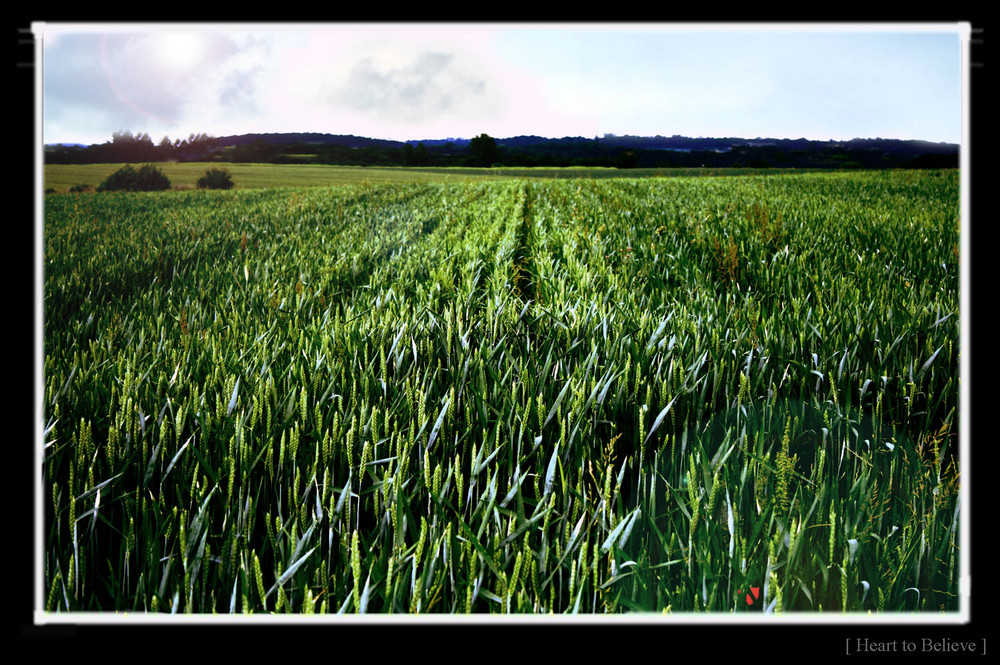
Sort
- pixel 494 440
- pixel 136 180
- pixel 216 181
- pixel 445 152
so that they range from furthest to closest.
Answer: pixel 216 181 < pixel 136 180 < pixel 445 152 < pixel 494 440

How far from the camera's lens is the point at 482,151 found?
2438mm

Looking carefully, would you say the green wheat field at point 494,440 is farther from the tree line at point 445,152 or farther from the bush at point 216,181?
the bush at point 216,181

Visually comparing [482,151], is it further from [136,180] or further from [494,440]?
[136,180]

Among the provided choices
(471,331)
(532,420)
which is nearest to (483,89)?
(471,331)

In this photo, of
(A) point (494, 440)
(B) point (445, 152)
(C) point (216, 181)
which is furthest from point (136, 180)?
(A) point (494, 440)

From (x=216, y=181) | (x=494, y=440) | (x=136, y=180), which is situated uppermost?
(x=216, y=181)

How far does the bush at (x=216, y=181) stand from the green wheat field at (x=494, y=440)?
53cm

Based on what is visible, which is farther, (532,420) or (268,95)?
(268,95)

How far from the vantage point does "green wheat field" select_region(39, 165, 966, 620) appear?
0.99 metres

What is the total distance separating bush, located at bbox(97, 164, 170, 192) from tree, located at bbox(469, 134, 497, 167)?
145 centimetres

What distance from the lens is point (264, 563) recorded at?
1.09 metres

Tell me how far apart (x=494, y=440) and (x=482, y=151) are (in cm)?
154
